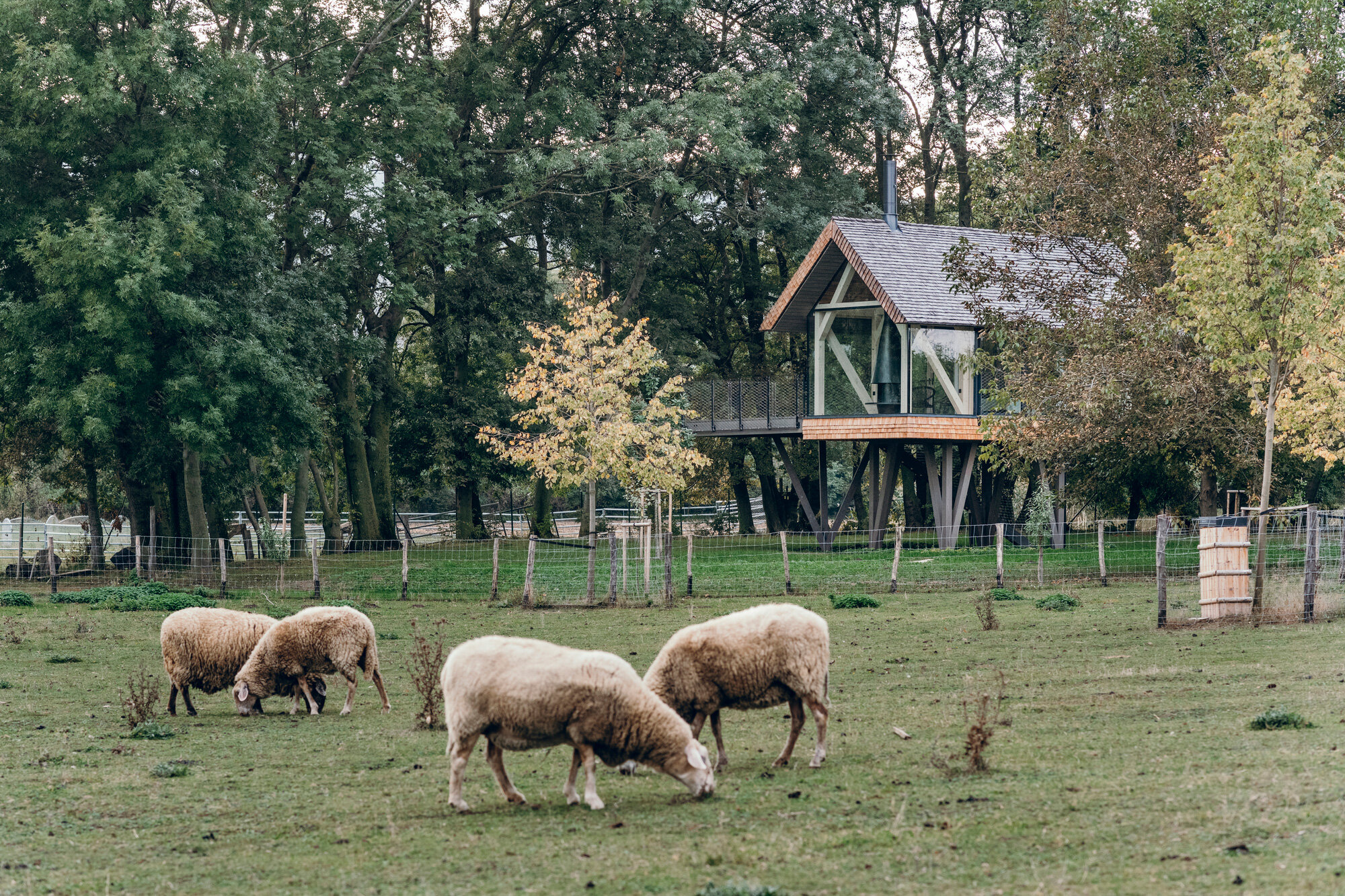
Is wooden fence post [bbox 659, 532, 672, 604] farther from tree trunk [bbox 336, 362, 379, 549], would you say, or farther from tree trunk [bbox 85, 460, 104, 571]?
tree trunk [bbox 336, 362, 379, 549]

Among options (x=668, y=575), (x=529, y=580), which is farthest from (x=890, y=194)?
(x=529, y=580)

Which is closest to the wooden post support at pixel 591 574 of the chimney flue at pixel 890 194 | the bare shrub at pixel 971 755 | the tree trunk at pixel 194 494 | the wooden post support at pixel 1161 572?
the wooden post support at pixel 1161 572

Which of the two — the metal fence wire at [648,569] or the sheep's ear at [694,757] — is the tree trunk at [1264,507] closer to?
the metal fence wire at [648,569]

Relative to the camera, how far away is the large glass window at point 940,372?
34.8 meters

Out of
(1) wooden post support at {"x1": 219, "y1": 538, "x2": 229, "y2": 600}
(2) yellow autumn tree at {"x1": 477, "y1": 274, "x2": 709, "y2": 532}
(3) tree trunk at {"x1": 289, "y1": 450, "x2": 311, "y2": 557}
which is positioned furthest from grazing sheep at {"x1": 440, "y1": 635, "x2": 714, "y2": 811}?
(3) tree trunk at {"x1": 289, "y1": 450, "x2": 311, "y2": 557}

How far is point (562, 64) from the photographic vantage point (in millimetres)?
41781

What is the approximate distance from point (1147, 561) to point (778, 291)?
23.2 m

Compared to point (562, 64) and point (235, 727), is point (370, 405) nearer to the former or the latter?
point (562, 64)

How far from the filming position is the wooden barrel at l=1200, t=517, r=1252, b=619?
→ 18188mm

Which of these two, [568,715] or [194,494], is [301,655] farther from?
[194,494]

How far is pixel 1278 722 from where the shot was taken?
1071 cm

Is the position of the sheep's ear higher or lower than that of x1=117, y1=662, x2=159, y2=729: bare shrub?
higher

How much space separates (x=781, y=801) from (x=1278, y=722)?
4607mm

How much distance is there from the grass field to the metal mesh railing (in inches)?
977
